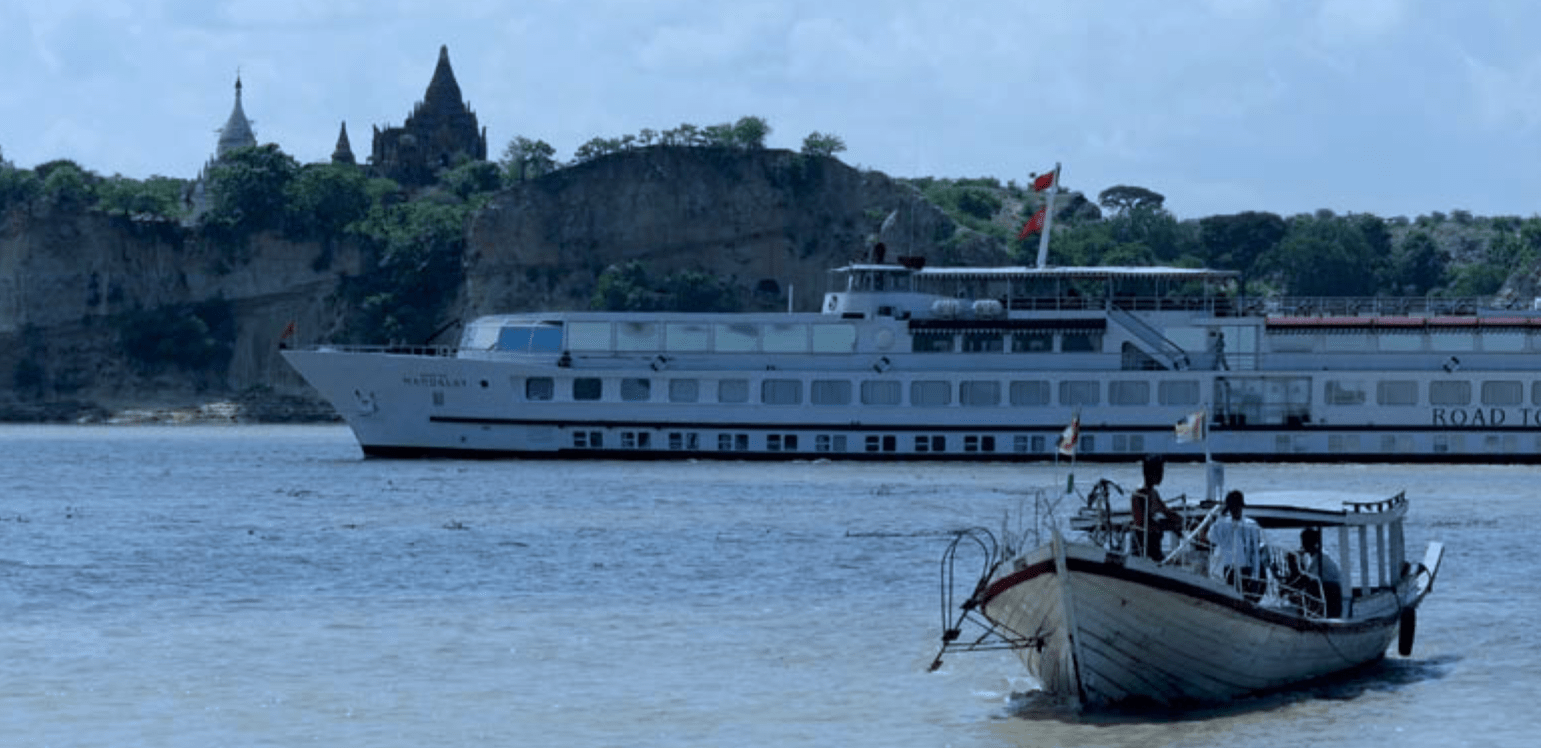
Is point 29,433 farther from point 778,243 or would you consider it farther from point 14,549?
point 14,549

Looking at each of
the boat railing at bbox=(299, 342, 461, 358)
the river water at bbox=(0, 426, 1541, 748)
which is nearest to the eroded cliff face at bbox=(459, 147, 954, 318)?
the boat railing at bbox=(299, 342, 461, 358)

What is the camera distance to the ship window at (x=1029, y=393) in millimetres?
81000

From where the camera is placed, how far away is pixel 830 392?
3199 inches

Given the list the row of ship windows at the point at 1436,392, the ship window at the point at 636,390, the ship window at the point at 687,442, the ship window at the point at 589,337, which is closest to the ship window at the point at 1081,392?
the row of ship windows at the point at 1436,392

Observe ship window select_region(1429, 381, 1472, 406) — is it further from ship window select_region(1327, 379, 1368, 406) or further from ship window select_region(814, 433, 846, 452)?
ship window select_region(814, 433, 846, 452)

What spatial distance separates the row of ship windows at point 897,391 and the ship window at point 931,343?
3.59 ft

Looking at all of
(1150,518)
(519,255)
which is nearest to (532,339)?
(1150,518)

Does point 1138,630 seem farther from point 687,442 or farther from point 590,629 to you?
point 687,442

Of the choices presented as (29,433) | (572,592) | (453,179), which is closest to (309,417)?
(29,433)

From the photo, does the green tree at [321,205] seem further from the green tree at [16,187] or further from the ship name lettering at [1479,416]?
the ship name lettering at [1479,416]

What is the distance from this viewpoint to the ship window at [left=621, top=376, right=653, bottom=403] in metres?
81.4

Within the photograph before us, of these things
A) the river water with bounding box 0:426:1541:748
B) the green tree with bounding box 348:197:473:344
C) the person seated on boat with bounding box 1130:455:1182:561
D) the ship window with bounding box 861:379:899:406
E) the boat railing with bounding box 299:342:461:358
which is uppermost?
the green tree with bounding box 348:197:473:344

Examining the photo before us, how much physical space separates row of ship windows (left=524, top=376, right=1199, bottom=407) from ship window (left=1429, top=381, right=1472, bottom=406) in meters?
7.39

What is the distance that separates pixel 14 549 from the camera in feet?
156
